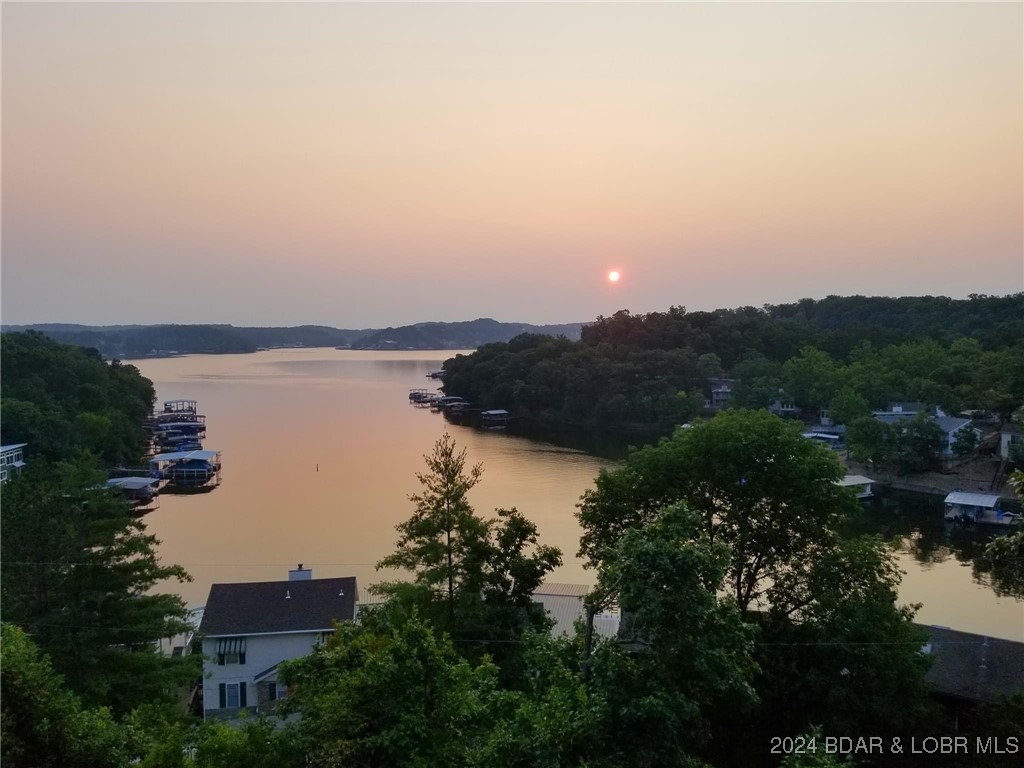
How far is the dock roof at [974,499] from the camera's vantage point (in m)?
15.7

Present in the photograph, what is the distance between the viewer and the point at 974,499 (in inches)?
625

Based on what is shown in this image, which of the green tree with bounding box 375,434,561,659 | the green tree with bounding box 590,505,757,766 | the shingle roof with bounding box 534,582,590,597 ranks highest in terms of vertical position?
the green tree with bounding box 590,505,757,766

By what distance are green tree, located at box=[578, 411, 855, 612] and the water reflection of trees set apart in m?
6.25

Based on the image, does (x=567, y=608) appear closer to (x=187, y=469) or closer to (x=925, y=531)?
(x=925, y=531)

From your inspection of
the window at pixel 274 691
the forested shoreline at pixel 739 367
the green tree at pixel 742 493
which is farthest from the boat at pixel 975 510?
the window at pixel 274 691

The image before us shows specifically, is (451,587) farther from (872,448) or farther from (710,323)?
(710,323)

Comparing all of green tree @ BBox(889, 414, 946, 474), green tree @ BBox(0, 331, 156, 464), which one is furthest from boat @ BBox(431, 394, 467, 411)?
green tree @ BBox(889, 414, 946, 474)

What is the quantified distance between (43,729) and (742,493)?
603 centimetres

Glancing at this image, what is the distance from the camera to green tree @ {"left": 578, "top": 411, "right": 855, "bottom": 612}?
7117 mm

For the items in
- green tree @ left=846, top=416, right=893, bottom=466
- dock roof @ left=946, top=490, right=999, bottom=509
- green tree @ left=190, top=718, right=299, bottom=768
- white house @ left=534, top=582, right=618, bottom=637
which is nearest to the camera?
green tree @ left=190, top=718, right=299, bottom=768

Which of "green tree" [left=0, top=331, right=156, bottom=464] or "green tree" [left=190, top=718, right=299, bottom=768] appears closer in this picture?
"green tree" [left=190, top=718, right=299, bottom=768]

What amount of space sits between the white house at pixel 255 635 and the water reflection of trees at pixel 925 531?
9.55 m

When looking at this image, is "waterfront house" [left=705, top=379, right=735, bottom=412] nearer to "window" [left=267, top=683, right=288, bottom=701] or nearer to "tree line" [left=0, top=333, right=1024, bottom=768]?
"tree line" [left=0, top=333, right=1024, bottom=768]

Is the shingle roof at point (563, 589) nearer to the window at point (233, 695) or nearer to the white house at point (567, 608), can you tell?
the white house at point (567, 608)
